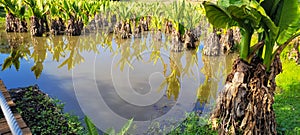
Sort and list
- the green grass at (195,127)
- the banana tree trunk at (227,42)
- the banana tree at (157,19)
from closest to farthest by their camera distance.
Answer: the green grass at (195,127), the banana tree trunk at (227,42), the banana tree at (157,19)

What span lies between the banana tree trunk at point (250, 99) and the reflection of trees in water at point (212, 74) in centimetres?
122

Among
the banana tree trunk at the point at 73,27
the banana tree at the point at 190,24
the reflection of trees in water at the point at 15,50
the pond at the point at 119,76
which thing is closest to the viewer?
the pond at the point at 119,76

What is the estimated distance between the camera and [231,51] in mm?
6246

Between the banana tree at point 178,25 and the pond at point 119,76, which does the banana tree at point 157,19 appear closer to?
the pond at point 119,76

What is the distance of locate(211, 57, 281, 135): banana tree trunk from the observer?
250cm

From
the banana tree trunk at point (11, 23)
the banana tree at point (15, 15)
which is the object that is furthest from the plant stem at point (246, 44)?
the banana tree trunk at point (11, 23)

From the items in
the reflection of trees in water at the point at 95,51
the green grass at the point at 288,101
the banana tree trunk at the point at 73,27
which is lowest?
the green grass at the point at 288,101

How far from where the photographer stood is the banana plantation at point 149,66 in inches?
98.9

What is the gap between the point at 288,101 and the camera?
3.60 metres

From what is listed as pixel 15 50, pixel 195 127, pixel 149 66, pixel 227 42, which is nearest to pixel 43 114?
pixel 195 127

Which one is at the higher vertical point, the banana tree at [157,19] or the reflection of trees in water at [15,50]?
the banana tree at [157,19]

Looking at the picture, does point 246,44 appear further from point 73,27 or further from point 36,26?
point 36,26

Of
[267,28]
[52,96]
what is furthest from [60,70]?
[267,28]

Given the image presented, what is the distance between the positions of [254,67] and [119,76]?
265 cm
